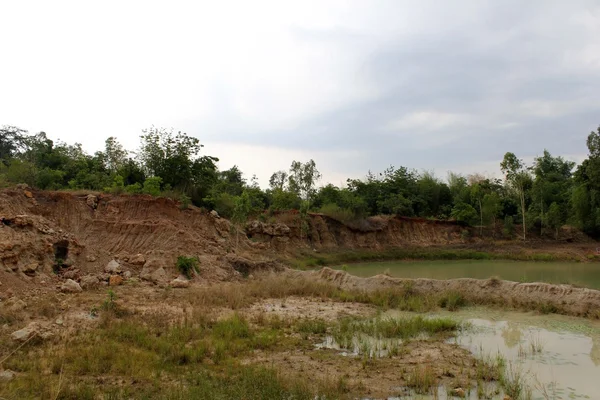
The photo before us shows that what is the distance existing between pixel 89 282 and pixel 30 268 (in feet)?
6.77

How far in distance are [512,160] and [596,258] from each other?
14232mm

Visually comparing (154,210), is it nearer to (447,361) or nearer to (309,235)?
(309,235)

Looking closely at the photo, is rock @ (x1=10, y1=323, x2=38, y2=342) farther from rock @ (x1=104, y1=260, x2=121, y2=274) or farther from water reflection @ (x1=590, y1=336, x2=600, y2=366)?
water reflection @ (x1=590, y1=336, x2=600, y2=366)

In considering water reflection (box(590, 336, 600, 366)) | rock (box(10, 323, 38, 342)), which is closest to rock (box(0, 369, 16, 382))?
rock (box(10, 323, 38, 342))

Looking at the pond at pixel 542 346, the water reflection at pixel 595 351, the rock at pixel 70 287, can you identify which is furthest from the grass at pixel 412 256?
the water reflection at pixel 595 351

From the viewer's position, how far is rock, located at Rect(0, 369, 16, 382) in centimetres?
650

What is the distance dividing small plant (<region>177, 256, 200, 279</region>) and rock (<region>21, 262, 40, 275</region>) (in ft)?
16.8

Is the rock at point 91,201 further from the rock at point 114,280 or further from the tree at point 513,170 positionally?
the tree at point 513,170

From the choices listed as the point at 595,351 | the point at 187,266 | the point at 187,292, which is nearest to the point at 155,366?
the point at 187,292

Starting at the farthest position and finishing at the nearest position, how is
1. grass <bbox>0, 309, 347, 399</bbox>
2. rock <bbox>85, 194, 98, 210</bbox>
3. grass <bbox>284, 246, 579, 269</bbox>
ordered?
grass <bbox>284, 246, 579, 269</bbox> < rock <bbox>85, 194, 98, 210</bbox> < grass <bbox>0, 309, 347, 399</bbox>

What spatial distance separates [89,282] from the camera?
1464cm

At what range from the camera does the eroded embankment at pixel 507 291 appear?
1239 cm

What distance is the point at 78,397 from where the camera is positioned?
5.95 metres

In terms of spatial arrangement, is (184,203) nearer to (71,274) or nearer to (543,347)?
(71,274)
